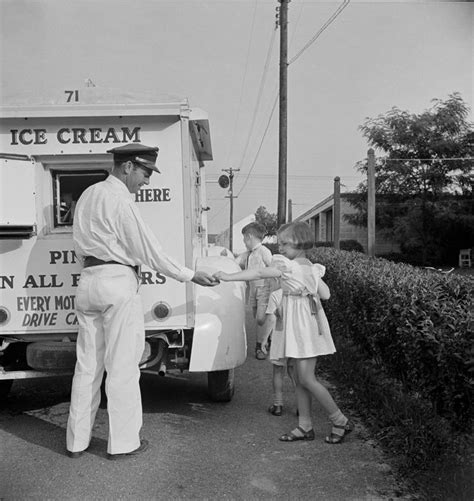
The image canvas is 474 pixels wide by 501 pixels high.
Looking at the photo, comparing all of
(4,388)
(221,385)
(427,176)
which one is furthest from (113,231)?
(427,176)

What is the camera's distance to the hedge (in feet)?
11.9

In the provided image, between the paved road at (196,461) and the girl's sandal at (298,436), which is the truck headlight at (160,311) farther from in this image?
the girl's sandal at (298,436)

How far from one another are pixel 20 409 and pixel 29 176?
2.21 m

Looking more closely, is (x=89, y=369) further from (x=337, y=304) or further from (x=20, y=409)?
(x=337, y=304)

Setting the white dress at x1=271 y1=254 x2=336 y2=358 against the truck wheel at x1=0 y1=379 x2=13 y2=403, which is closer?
the white dress at x1=271 y1=254 x2=336 y2=358

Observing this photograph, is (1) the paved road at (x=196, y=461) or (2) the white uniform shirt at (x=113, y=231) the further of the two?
(2) the white uniform shirt at (x=113, y=231)

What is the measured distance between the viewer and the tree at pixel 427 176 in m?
30.4

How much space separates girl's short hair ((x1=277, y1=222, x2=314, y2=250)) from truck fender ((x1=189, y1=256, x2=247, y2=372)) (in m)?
0.82

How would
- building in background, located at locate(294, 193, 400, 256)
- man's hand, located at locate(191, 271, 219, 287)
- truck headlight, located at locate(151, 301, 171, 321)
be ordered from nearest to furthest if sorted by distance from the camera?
man's hand, located at locate(191, 271, 219, 287) < truck headlight, located at locate(151, 301, 171, 321) < building in background, located at locate(294, 193, 400, 256)

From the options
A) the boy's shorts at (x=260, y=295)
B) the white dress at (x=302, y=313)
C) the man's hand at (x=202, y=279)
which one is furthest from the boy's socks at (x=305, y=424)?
the boy's shorts at (x=260, y=295)

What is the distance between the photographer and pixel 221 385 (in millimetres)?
5254

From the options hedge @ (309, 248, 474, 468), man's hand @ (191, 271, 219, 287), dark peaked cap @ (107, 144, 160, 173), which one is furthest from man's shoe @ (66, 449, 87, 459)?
hedge @ (309, 248, 474, 468)

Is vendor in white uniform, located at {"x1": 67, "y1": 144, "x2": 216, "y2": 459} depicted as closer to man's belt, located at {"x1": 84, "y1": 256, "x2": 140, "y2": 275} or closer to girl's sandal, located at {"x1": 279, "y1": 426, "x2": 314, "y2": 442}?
man's belt, located at {"x1": 84, "y1": 256, "x2": 140, "y2": 275}

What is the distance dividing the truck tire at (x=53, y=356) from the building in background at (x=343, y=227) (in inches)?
1059
